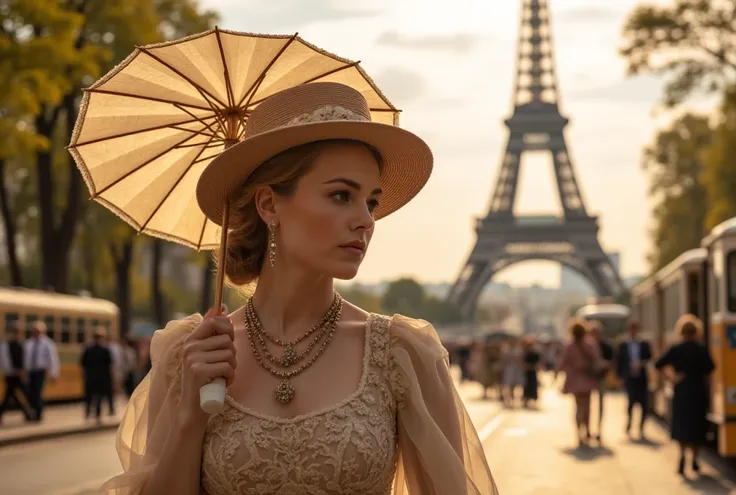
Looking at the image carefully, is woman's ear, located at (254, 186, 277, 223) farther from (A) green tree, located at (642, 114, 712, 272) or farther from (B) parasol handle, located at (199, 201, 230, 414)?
(A) green tree, located at (642, 114, 712, 272)

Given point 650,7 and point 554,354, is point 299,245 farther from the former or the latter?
point 554,354

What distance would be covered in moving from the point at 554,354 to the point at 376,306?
2954 inches

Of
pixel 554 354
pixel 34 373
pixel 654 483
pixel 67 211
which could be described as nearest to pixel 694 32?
pixel 67 211

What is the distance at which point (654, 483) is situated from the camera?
1343cm

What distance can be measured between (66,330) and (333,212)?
27.7m

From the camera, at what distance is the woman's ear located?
3.32 m

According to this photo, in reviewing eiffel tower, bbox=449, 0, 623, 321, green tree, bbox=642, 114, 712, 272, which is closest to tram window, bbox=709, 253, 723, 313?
green tree, bbox=642, 114, 712, 272

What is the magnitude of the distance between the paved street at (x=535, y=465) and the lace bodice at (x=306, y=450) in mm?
9072

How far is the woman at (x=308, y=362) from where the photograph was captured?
3.10 meters

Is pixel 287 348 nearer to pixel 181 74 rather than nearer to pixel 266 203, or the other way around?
pixel 266 203

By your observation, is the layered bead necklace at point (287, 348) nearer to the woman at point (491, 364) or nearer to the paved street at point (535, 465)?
the paved street at point (535, 465)

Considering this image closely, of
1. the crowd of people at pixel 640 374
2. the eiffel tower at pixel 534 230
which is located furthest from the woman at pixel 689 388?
the eiffel tower at pixel 534 230

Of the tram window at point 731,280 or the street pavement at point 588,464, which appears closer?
the street pavement at point 588,464

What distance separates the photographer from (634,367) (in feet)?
73.3
